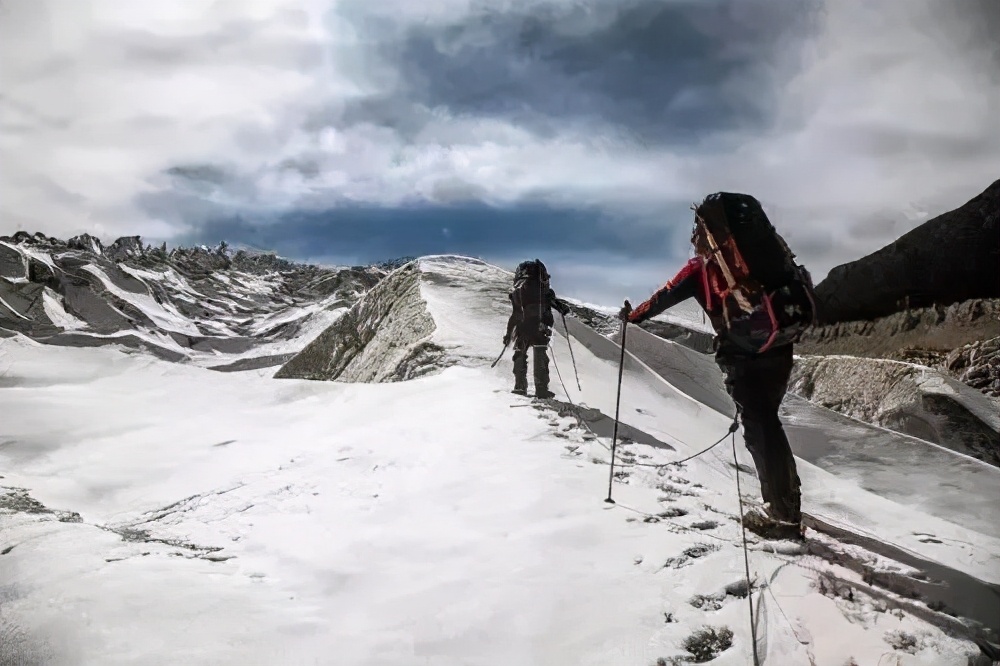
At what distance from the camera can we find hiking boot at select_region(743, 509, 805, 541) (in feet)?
8.04

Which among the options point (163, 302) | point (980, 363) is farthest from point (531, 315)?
point (163, 302)

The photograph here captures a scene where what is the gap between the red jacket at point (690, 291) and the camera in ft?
8.30

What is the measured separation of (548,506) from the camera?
9.50 ft

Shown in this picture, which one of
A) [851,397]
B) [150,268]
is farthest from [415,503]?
[150,268]

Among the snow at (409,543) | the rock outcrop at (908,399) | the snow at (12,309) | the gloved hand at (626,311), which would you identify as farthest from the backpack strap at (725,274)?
the snow at (12,309)

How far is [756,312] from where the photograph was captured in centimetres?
231

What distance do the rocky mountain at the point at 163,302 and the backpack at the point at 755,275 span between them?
14238mm

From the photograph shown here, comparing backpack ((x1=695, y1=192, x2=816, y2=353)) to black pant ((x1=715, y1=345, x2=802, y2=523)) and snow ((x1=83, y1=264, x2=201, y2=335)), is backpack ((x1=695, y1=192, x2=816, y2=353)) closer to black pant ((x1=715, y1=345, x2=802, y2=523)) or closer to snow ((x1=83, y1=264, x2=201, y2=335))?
black pant ((x1=715, y1=345, x2=802, y2=523))

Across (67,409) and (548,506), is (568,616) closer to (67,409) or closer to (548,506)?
(548,506)

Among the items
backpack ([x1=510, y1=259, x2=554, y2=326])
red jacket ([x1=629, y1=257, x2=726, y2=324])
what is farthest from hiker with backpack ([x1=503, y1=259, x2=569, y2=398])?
red jacket ([x1=629, y1=257, x2=726, y2=324])

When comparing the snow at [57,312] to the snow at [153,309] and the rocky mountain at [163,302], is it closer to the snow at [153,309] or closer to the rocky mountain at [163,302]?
the rocky mountain at [163,302]

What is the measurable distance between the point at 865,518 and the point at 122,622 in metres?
3.24

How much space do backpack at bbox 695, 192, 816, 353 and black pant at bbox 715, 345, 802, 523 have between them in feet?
0.43

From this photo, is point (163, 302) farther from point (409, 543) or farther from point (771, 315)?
point (771, 315)
